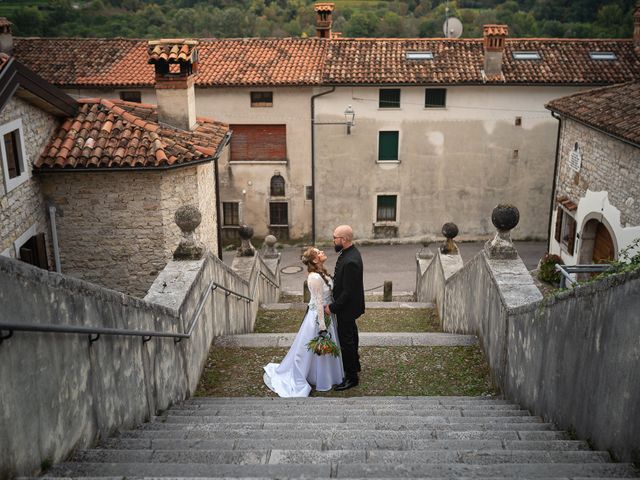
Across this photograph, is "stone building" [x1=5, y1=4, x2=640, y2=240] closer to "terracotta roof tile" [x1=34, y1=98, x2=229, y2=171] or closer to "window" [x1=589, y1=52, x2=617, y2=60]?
"window" [x1=589, y1=52, x2=617, y2=60]

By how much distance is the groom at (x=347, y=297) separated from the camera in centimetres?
700

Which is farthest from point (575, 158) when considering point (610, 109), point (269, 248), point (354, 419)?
point (354, 419)

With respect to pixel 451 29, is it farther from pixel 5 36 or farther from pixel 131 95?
pixel 5 36

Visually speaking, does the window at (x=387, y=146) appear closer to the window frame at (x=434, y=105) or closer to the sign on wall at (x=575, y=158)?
the window frame at (x=434, y=105)

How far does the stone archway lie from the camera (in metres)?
15.8

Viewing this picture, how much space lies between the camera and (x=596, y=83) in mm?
23484

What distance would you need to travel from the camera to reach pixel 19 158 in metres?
10.5

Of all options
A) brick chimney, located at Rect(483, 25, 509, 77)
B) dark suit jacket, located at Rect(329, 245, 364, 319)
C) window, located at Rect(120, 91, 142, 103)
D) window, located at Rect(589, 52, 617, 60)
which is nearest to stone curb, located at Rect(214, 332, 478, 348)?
dark suit jacket, located at Rect(329, 245, 364, 319)

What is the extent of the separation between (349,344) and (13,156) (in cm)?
637

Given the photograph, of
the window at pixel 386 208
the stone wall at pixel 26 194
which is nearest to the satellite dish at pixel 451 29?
the window at pixel 386 208

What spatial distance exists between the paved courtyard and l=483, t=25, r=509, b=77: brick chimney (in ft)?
21.7

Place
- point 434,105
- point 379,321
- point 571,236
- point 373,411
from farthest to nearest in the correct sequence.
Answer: point 434,105 < point 571,236 < point 379,321 < point 373,411

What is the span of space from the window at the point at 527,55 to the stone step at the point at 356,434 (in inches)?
860

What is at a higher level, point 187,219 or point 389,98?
point 389,98
